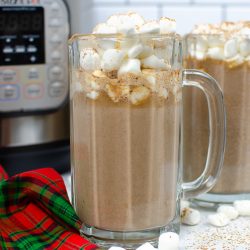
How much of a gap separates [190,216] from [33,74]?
30cm

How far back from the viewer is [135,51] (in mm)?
547

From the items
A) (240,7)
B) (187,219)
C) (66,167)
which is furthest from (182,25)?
(187,219)

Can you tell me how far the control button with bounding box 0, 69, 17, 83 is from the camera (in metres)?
0.78

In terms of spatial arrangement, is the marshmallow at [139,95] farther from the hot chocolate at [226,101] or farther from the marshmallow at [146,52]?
the hot chocolate at [226,101]

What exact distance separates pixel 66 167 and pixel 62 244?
301 mm

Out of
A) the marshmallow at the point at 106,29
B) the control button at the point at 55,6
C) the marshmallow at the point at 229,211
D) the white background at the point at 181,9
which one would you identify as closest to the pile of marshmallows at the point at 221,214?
the marshmallow at the point at 229,211

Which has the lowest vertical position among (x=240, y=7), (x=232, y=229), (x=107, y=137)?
(x=232, y=229)

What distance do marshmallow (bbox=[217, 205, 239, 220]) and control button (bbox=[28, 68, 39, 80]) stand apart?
312 millimetres

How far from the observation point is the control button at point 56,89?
82 centimetres

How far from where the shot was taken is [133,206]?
577 mm

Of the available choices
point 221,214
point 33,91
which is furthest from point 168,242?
point 33,91

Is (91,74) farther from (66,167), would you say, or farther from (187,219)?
(66,167)

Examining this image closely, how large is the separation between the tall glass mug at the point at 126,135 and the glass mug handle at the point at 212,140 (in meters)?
0.04

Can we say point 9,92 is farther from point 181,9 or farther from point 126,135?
point 181,9
